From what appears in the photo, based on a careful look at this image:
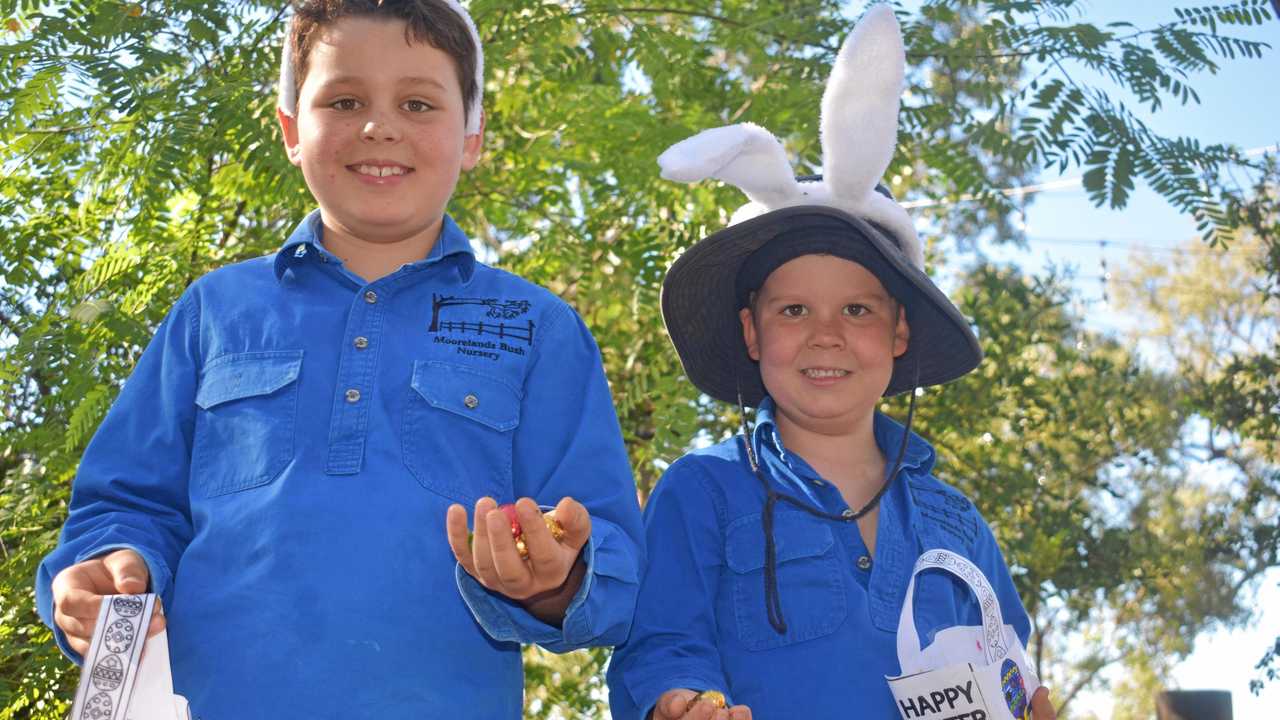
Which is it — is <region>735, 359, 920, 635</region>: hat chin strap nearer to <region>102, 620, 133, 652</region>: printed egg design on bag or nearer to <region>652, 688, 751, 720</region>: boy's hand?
<region>652, 688, 751, 720</region>: boy's hand

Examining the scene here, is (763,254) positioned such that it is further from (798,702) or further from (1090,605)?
(1090,605)

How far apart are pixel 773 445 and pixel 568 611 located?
95cm

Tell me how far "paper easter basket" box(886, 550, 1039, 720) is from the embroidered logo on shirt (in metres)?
0.84

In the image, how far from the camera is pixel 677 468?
2650mm

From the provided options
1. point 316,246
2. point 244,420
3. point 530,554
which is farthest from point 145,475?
point 530,554

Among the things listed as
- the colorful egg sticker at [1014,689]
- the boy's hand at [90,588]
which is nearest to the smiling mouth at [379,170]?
the boy's hand at [90,588]

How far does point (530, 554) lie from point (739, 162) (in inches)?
45.7

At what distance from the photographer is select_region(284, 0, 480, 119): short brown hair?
2.22 metres

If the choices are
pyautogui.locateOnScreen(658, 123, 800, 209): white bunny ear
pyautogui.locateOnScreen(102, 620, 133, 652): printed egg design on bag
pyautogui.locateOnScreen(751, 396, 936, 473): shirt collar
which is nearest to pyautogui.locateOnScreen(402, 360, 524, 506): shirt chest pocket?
pyautogui.locateOnScreen(102, 620, 133, 652): printed egg design on bag

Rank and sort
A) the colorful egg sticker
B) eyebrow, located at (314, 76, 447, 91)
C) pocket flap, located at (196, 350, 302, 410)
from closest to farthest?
pocket flap, located at (196, 350, 302, 410) < eyebrow, located at (314, 76, 447, 91) < the colorful egg sticker

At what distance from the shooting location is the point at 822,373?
2643 millimetres

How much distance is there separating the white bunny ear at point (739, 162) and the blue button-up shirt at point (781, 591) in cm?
45

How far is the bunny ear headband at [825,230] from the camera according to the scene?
8.19 ft

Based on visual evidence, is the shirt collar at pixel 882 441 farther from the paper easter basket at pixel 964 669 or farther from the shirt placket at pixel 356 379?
the shirt placket at pixel 356 379
